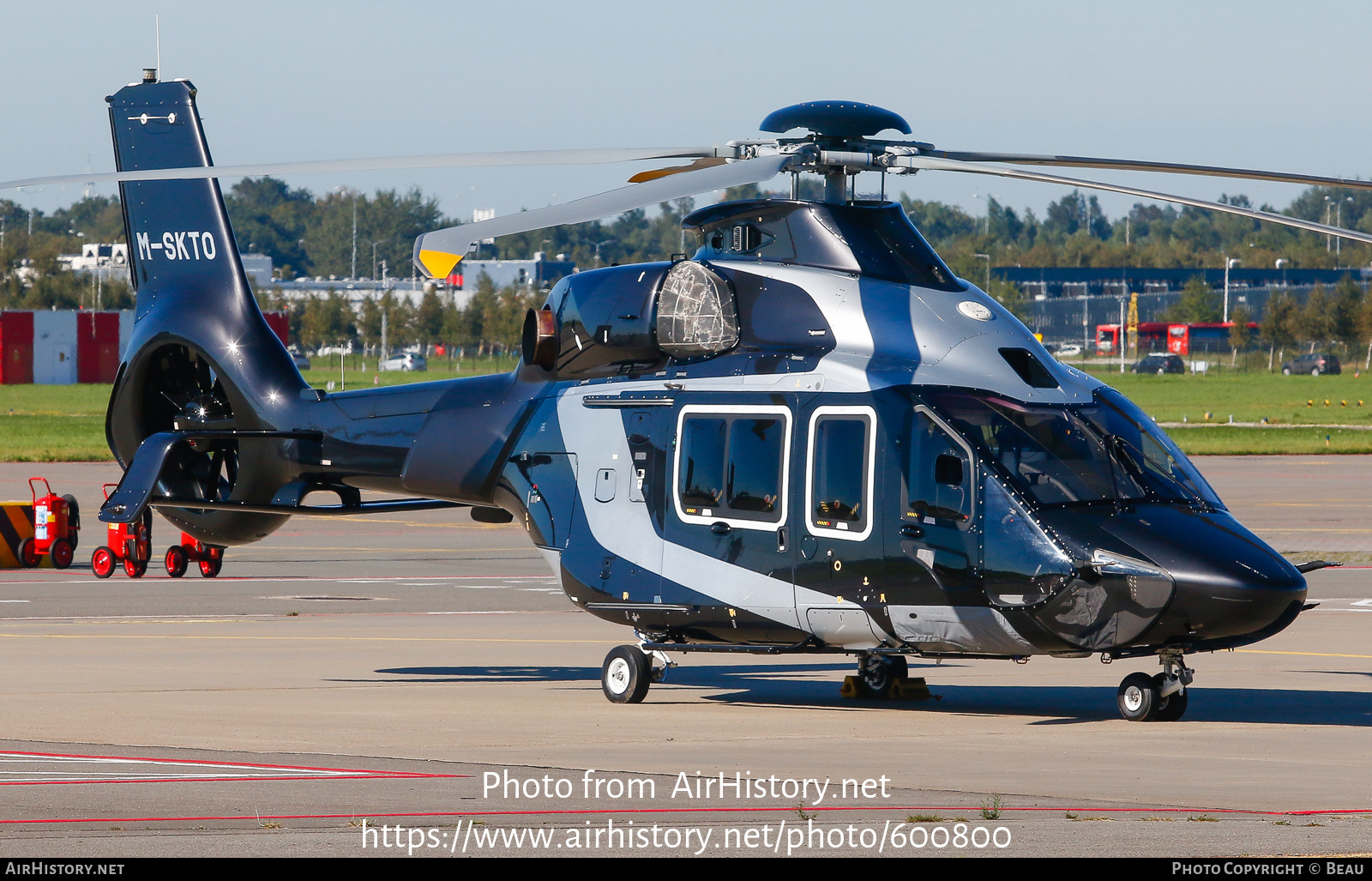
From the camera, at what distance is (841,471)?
1270 centimetres

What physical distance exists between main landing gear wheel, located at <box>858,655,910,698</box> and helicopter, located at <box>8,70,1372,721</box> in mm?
23

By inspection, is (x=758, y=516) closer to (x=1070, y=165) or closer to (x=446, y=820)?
(x=1070, y=165)

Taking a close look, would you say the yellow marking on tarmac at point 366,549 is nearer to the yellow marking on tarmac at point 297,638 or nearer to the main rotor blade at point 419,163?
the yellow marking on tarmac at point 297,638

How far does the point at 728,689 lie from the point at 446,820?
7001 mm

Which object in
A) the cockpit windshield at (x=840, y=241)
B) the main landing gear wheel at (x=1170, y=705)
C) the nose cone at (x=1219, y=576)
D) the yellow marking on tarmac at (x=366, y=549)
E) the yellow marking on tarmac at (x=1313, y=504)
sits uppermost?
the cockpit windshield at (x=840, y=241)

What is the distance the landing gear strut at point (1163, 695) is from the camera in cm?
1256

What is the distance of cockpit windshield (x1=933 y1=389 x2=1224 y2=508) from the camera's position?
12102 mm

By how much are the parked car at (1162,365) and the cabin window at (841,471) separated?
117130 millimetres

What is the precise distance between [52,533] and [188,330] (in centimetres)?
1102

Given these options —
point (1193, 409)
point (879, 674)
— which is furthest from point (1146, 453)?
point (1193, 409)

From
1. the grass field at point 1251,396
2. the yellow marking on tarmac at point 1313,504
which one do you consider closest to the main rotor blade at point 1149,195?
the yellow marking on tarmac at point 1313,504

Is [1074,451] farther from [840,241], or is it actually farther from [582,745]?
[582,745]

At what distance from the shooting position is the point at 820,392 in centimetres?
1290

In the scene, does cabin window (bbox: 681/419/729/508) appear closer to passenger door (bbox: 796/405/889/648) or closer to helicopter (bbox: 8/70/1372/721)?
helicopter (bbox: 8/70/1372/721)
